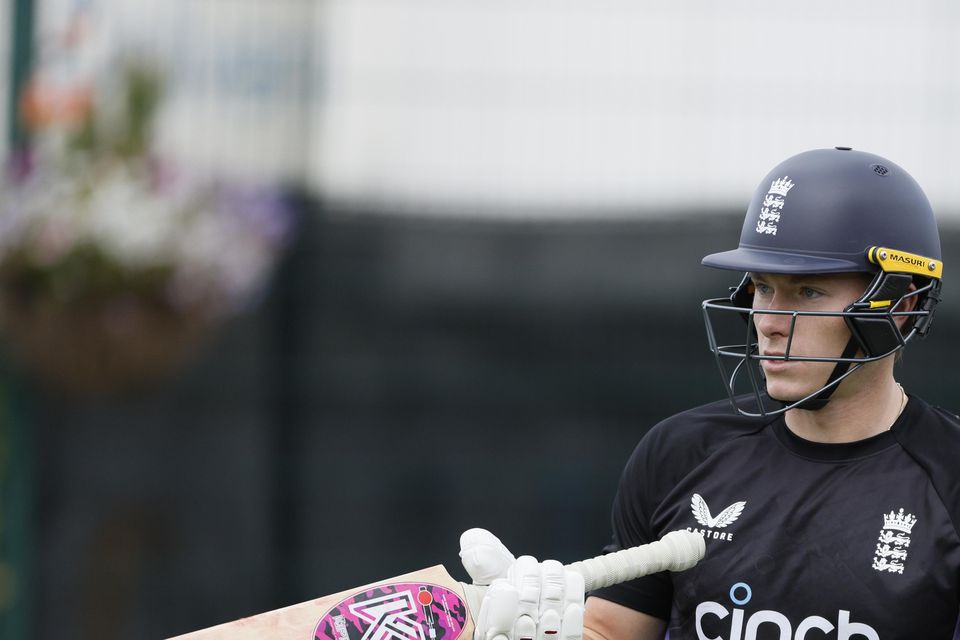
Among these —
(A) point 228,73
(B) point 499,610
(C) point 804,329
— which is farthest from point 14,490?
(C) point 804,329

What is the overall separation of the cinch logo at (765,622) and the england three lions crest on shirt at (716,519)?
0.10 m

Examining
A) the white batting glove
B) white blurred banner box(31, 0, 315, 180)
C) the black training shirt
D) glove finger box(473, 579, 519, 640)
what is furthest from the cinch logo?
white blurred banner box(31, 0, 315, 180)

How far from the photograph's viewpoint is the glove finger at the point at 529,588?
202 cm

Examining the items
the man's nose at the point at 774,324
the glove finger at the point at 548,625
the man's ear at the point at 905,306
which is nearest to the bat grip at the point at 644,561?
the glove finger at the point at 548,625

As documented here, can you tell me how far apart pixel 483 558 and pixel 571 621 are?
0.18m

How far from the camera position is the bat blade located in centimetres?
210

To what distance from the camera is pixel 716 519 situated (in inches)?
91.2

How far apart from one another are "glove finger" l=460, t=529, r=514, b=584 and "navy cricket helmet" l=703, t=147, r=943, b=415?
0.51 meters

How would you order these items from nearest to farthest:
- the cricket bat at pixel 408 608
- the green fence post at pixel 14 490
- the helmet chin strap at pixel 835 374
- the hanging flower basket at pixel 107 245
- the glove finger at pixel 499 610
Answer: the glove finger at pixel 499 610 < the cricket bat at pixel 408 608 < the helmet chin strap at pixel 835 374 < the hanging flower basket at pixel 107 245 < the green fence post at pixel 14 490

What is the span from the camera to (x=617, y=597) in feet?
8.10

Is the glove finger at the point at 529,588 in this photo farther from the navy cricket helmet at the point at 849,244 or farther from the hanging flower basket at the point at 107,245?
the hanging flower basket at the point at 107,245

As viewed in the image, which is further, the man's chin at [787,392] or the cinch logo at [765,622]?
the man's chin at [787,392]

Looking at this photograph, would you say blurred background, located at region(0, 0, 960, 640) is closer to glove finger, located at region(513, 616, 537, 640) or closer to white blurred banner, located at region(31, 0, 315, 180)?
white blurred banner, located at region(31, 0, 315, 180)

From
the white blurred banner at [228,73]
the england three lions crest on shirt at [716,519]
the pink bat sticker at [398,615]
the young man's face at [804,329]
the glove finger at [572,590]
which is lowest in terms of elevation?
the pink bat sticker at [398,615]
